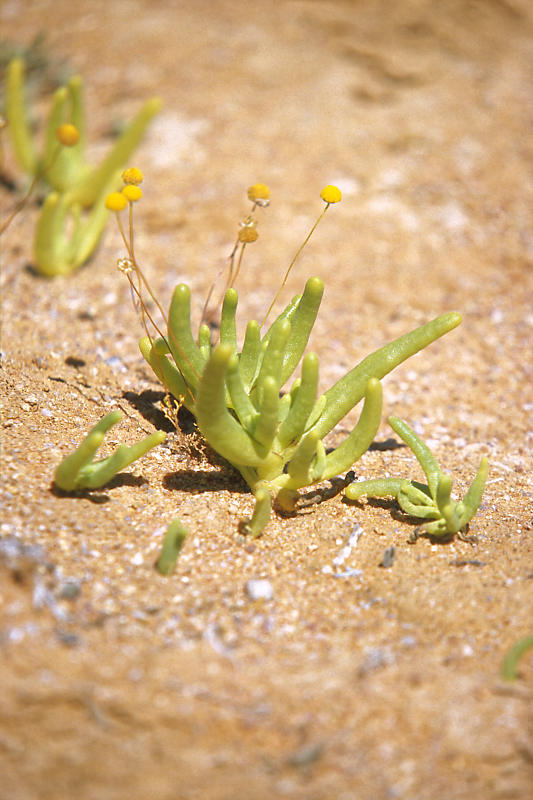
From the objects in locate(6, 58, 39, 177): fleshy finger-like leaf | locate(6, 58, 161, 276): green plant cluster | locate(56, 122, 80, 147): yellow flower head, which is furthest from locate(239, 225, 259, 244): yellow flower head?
locate(6, 58, 39, 177): fleshy finger-like leaf

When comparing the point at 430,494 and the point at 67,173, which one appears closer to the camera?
the point at 430,494

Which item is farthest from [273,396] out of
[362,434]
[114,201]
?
[114,201]

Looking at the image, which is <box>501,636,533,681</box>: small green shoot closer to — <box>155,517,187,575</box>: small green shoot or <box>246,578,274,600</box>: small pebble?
<box>246,578,274,600</box>: small pebble

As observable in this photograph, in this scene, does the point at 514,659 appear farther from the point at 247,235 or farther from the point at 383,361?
the point at 247,235

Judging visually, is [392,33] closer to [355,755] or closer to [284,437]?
[284,437]

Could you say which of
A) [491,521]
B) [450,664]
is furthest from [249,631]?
[491,521]

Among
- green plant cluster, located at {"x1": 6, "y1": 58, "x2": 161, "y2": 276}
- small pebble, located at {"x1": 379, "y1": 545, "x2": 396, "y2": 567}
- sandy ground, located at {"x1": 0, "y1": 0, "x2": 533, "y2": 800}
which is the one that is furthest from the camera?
green plant cluster, located at {"x1": 6, "y1": 58, "x2": 161, "y2": 276}
